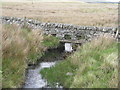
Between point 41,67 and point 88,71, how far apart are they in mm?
4076

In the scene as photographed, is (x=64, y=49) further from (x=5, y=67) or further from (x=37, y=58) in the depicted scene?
(x=5, y=67)

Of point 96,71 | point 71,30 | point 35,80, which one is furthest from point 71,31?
point 96,71

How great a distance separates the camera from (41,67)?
1397 cm

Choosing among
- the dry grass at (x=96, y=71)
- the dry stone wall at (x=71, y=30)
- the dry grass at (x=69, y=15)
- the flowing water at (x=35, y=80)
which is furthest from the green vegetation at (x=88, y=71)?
the dry grass at (x=69, y=15)

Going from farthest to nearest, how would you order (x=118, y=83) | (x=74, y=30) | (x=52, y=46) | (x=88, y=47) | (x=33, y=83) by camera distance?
(x=74, y=30)
(x=52, y=46)
(x=88, y=47)
(x=33, y=83)
(x=118, y=83)

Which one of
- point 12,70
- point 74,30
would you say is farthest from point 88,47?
point 74,30

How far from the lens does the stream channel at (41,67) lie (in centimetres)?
1090

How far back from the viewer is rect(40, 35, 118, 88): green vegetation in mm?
9578

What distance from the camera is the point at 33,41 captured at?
16.1 metres

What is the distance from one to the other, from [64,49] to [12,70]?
387 inches

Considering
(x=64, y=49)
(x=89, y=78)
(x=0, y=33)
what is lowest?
(x=64, y=49)

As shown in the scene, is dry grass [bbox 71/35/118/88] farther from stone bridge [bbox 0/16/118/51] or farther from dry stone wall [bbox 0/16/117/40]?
dry stone wall [bbox 0/16/117/40]

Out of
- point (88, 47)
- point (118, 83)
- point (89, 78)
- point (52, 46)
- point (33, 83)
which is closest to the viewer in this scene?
point (118, 83)

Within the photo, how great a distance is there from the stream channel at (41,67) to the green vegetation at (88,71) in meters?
0.34
